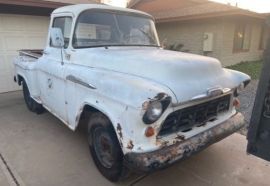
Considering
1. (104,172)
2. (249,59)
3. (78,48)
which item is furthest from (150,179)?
(249,59)

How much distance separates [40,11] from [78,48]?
585cm

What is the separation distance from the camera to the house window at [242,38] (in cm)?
1321

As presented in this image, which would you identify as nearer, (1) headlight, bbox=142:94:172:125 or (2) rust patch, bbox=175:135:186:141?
(1) headlight, bbox=142:94:172:125

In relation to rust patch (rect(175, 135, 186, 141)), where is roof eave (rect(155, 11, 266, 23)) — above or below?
above

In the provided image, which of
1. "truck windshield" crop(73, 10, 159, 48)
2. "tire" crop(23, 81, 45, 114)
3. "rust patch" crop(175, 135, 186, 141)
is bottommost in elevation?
"tire" crop(23, 81, 45, 114)

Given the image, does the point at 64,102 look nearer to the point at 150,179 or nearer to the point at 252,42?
the point at 150,179

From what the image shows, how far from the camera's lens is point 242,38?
543 inches

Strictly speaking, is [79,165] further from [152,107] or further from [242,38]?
[242,38]

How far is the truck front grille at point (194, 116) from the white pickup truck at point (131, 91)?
0.04 ft

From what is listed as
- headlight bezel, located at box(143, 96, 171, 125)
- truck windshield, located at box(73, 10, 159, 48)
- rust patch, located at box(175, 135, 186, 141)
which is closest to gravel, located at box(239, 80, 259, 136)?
rust patch, located at box(175, 135, 186, 141)

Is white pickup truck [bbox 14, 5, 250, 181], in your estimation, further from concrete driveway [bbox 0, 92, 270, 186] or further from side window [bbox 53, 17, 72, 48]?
concrete driveway [bbox 0, 92, 270, 186]

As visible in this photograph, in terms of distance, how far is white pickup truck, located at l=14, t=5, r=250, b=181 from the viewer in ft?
7.99

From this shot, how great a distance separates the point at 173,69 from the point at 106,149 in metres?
1.31

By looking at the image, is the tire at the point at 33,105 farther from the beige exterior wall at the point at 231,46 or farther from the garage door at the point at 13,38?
the beige exterior wall at the point at 231,46
